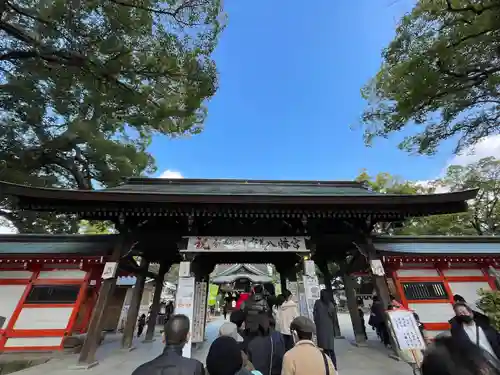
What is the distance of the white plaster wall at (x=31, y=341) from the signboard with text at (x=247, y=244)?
448 cm

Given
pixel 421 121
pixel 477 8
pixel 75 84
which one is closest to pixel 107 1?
pixel 75 84

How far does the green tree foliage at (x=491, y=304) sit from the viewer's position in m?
6.86

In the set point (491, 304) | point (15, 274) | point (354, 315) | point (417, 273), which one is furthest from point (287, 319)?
point (15, 274)

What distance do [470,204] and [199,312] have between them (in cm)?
2605

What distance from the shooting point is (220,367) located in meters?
1.95

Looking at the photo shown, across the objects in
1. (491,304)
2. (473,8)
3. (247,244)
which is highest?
(473,8)

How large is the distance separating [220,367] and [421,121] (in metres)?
12.1

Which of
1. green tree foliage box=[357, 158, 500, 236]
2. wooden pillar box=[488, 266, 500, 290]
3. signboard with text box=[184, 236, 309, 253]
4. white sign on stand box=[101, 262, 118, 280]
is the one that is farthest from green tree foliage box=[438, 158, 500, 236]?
white sign on stand box=[101, 262, 118, 280]

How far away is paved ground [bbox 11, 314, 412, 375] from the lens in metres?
5.70

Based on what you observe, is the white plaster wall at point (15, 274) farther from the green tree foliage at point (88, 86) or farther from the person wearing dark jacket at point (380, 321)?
the person wearing dark jacket at point (380, 321)

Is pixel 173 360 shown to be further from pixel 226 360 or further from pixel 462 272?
pixel 462 272

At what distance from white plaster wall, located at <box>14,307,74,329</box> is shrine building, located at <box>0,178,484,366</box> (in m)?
0.03

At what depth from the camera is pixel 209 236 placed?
7.11 meters

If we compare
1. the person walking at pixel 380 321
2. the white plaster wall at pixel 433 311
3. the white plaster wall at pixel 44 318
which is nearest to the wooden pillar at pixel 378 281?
the person walking at pixel 380 321
